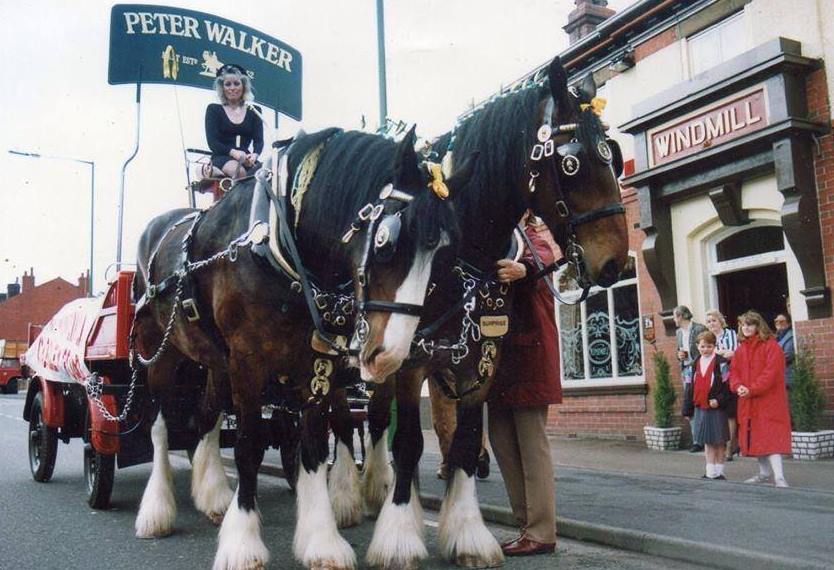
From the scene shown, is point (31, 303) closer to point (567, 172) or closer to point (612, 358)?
point (612, 358)

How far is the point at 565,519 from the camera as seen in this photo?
18.2ft

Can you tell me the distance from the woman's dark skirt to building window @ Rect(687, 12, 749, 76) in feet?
17.3

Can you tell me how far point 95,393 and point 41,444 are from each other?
2206mm

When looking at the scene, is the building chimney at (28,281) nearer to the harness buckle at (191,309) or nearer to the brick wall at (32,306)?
the brick wall at (32,306)

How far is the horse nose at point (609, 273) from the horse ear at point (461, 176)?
791mm

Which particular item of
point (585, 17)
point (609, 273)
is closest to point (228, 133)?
point (609, 273)

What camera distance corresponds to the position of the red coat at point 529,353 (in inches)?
183

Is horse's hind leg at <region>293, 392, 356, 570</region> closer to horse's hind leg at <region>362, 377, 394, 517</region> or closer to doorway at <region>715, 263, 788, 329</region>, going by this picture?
horse's hind leg at <region>362, 377, 394, 517</region>

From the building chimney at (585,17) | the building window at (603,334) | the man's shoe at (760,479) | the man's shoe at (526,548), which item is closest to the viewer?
the man's shoe at (526,548)

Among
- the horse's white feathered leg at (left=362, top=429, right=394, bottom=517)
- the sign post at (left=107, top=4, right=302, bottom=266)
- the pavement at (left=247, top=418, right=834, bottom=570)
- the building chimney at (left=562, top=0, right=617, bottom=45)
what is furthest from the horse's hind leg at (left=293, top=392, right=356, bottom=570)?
the building chimney at (left=562, top=0, right=617, bottom=45)

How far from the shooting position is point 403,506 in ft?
13.9

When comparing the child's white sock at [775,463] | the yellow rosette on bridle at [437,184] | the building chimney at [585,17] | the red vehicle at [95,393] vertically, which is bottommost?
the child's white sock at [775,463]

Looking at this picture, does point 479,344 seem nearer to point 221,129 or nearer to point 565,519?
point 565,519

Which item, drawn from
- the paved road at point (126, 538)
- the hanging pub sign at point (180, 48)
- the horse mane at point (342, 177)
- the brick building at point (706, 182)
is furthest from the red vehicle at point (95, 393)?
the brick building at point (706, 182)
